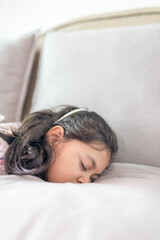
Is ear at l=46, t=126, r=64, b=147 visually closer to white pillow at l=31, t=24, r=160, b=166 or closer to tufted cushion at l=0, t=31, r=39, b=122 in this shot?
white pillow at l=31, t=24, r=160, b=166

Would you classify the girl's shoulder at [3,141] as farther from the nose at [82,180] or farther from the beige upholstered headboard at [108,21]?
the beige upholstered headboard at [108,21]

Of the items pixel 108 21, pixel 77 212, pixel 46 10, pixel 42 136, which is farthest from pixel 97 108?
pixel 46 10

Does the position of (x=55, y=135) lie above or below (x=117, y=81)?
below

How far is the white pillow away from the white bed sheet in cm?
32

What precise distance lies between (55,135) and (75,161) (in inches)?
4.9

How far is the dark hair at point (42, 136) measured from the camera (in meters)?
0.82

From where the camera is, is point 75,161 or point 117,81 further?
point 117,81

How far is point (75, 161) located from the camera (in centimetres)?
83

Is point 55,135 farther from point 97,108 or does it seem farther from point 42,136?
point 97,108

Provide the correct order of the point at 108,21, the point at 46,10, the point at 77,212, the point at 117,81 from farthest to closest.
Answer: the point at 46,10, the point at 108,21, the point at 117,81, the point at 77,212

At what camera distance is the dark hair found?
816mm

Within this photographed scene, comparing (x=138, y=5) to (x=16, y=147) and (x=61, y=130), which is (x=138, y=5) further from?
(x=16, y=147)

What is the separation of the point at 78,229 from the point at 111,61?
70 cm

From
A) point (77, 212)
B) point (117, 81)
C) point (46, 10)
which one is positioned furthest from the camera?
point (46, 10)
